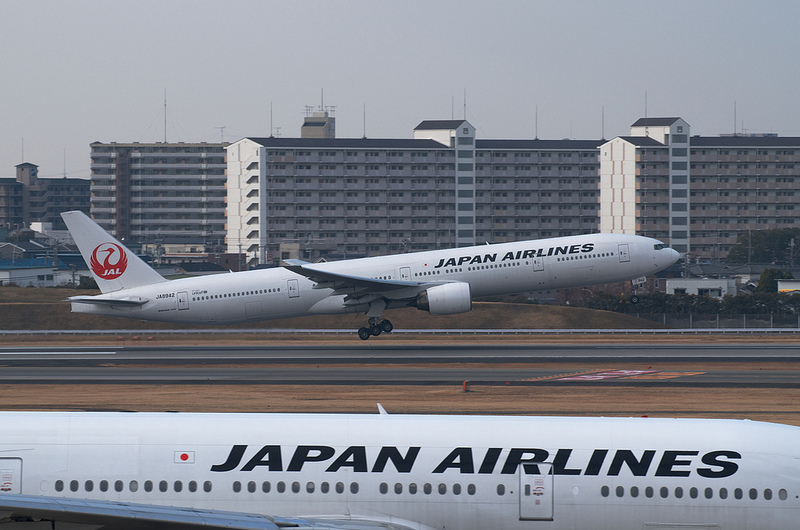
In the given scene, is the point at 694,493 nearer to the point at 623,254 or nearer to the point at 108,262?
the point at 623,254

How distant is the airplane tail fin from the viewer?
55188mm

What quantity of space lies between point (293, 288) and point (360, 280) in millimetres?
4418

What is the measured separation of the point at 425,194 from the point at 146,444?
166013 millimetres

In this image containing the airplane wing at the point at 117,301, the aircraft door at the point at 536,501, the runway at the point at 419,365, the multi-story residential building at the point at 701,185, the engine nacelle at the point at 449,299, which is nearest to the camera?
the aircraft door at the point at 536,501

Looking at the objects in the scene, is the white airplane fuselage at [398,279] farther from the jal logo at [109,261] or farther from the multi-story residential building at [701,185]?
the multi-story residential building at [701,185]

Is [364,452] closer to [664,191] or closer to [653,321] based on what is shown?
[653,321]

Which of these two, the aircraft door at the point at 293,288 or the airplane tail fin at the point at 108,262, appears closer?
the airplane tail fin at the point at 108,262

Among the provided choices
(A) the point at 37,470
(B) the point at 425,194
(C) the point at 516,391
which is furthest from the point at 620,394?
(B) the point at 425,194

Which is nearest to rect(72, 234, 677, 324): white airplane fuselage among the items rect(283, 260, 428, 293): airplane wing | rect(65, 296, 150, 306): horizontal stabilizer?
rect(65, 296, 150, 306): horizontal stabilizer

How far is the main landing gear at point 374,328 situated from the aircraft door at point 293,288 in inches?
184

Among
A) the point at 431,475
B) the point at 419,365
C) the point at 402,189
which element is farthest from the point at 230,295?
the point at 402,189

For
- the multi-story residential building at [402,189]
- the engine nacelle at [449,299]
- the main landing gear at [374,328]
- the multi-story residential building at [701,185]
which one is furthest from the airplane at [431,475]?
the multi-story residential building at [701,185]

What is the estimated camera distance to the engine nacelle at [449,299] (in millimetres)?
53938

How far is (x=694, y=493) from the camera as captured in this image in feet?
45.8
